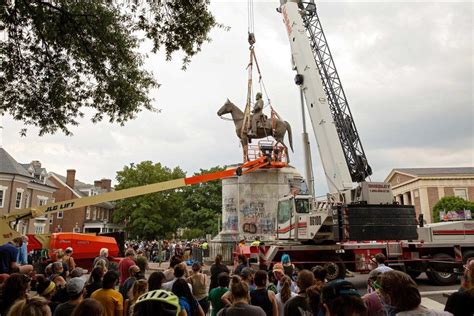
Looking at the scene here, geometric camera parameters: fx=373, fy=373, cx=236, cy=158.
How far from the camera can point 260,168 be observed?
23062 mm

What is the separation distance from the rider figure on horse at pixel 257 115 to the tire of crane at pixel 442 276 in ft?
41.6

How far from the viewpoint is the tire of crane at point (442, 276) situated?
1380 centimetres

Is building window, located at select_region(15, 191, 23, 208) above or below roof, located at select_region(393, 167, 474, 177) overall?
below

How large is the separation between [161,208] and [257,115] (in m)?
30.3

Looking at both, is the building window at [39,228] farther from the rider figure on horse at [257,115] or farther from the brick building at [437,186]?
the brick building at [437,186]

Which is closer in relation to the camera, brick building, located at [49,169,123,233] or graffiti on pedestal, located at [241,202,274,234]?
graffiti on pedestal, located at [241,202,274,234]

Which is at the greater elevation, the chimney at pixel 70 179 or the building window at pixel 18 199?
the chimney at pixel 70 179

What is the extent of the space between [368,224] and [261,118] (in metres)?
12.7

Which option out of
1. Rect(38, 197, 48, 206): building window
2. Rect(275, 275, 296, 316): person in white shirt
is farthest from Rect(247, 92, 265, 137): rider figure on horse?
Rect(38, 197, 48, 206): building window

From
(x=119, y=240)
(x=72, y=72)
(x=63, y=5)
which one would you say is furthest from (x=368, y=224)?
(x=119, y=240)

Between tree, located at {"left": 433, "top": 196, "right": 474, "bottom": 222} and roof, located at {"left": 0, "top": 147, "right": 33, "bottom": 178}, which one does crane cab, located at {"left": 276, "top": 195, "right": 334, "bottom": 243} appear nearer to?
roof, located at {"left": 0, "top": 147, "right": 33, "bottom": 178}

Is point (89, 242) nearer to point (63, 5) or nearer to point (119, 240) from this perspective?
point (119, 240)

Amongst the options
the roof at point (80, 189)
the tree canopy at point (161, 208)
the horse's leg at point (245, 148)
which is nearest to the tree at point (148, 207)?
the tree canopy at point (161, 208)

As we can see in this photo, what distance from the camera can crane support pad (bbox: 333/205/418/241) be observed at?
40.0ft
